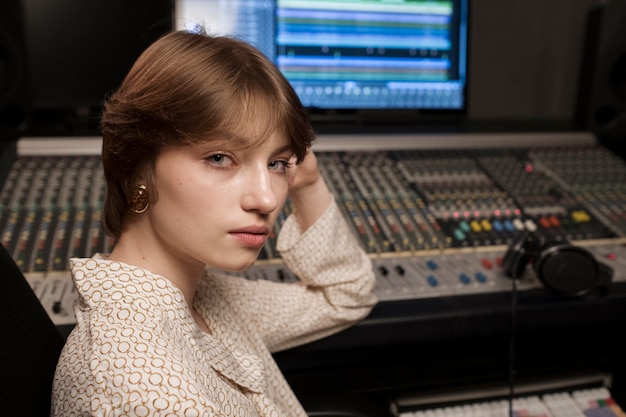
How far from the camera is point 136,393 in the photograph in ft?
1.77

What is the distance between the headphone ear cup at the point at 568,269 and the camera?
104cm

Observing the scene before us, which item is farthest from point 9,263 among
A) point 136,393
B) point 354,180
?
point 354,180

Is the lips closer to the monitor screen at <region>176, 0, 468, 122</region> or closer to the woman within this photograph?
the woman

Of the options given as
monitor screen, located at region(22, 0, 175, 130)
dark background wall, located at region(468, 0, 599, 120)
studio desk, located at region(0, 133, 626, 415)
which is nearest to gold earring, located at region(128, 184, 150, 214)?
studio desk, located at region(0, 133, 626, 415)

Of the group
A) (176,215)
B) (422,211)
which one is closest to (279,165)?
(176,215)

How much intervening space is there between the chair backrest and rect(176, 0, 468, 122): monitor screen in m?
0.98

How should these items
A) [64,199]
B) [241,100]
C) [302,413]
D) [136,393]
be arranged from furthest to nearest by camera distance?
[64,199], [302,413], [241,100], [136,393]

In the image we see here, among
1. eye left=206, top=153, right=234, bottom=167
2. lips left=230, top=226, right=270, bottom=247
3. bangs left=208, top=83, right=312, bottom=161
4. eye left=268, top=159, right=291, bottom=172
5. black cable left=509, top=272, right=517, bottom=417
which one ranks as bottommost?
black cable left=509, top=272, right=517, bottom=417

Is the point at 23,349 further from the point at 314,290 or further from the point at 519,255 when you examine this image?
the point at 519,255

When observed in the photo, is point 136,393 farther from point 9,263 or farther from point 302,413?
point 302,413

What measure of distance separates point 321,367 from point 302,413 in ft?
0.42

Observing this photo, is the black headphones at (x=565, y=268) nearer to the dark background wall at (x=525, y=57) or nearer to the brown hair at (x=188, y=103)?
the brown hair at (x=188, y=103)

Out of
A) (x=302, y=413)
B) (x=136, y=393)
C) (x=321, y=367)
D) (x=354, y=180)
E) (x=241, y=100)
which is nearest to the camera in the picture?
(x=136, y=393)

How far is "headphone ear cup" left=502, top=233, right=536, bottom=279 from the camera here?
1.07m
